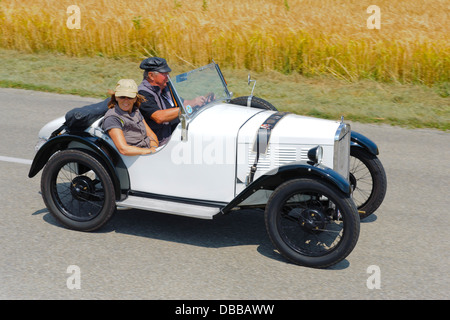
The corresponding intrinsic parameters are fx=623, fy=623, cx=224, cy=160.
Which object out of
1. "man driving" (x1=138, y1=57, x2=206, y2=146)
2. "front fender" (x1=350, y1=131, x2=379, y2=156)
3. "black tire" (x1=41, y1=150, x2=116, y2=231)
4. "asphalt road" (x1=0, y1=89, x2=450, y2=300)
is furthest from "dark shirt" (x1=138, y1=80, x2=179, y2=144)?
"front fender" (x1=350, y1=131, x2=379, y2=156)

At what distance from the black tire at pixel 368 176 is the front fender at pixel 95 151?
237 cm

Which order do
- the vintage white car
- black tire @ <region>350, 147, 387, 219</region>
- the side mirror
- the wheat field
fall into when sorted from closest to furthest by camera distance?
Result: the vintage white car → the side mirror → black tire @ <region>350, 147, 387, 219</region> → the wheat field

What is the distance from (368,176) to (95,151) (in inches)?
111

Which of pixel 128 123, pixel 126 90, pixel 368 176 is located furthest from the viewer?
pixel 368 176

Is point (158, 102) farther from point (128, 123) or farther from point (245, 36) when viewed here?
point (245, 36)

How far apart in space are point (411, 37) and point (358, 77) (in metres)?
1.76

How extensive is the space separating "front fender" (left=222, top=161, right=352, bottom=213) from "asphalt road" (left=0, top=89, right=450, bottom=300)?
23.7 inches

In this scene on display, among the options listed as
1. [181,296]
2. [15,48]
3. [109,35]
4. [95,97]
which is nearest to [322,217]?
[181,296]

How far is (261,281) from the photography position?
5.17 meters

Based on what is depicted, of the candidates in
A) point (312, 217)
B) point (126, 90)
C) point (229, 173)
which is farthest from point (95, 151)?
point (312, 217)

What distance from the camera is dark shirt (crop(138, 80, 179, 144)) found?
6168 millimetres

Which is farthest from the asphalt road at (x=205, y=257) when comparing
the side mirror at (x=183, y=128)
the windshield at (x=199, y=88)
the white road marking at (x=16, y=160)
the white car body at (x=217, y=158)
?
the windshield at (x=199, y=88)

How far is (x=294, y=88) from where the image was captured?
12.1 m

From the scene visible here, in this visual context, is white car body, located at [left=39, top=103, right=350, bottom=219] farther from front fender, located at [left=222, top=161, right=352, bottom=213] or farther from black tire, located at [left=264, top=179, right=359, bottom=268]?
black tire, located at [left=264, top=179, right=359, bottom=268]
